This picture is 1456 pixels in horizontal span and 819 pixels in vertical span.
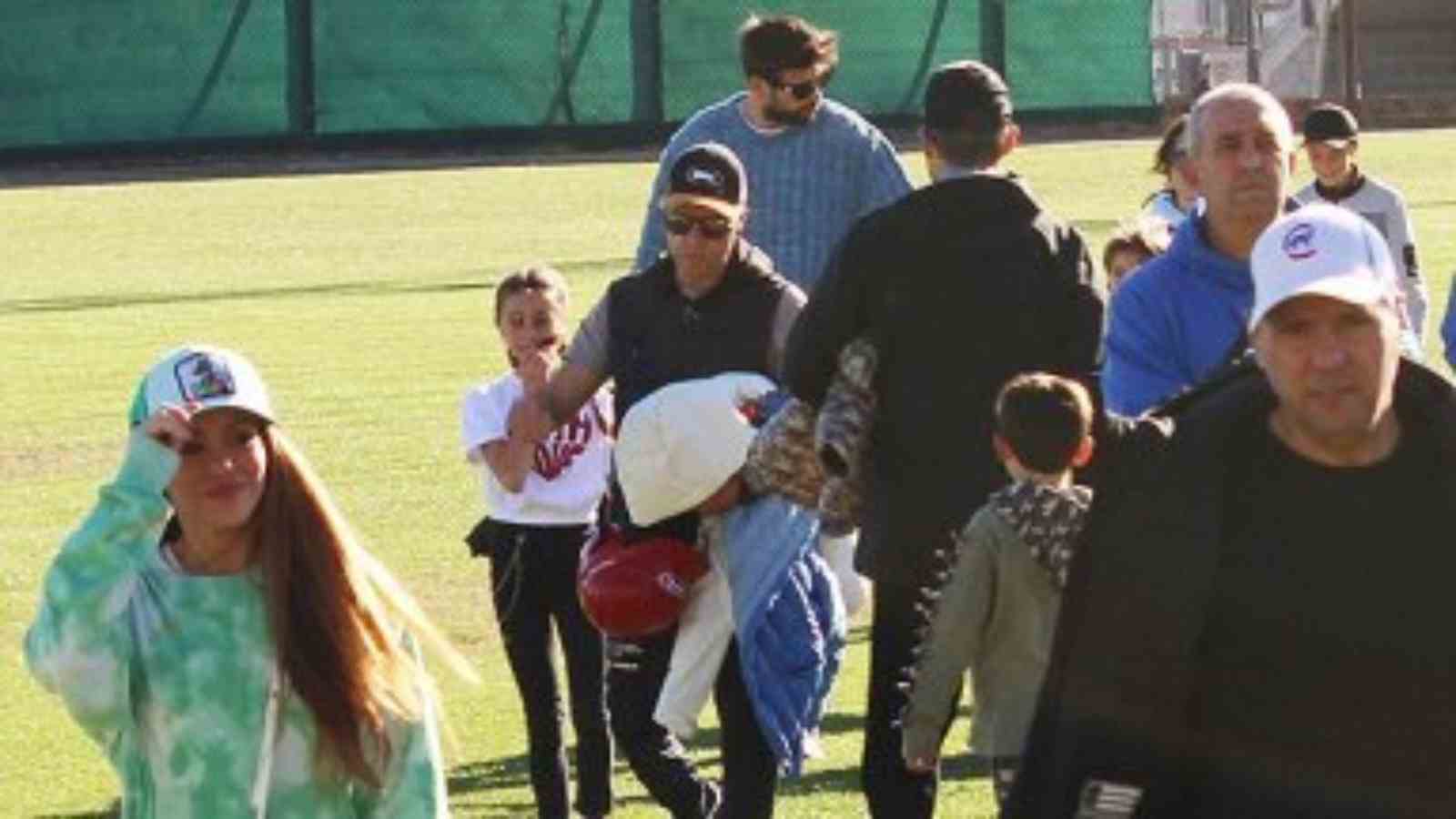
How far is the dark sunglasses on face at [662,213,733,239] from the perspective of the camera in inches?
387

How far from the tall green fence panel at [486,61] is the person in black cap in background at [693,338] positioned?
46.5m

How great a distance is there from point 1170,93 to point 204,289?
27.7 metres

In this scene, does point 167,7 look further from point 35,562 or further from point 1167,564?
point 1167,564

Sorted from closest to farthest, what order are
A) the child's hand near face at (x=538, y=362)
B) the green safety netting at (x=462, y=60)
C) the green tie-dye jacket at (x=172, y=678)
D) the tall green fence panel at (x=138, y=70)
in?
the green tie-dye jacket at (x=172, y=678) → the child's hand near face at (x=538, y=362) → the tall green fence panel at (x=138, y=70) → the green safety netting at (x=462, y=60)

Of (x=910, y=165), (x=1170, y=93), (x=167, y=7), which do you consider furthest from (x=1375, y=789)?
(x=1170, y=93)

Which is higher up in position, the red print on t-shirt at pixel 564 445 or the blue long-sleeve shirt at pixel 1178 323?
the blue long-sleeve shirt at pixel 1178 323

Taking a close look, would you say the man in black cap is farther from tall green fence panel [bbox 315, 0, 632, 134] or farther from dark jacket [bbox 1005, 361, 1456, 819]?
tall green fence panel [bbox 315, 0, 632, 134]

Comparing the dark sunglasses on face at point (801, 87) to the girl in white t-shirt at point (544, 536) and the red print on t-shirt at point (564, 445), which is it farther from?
the red print on t-shirt at point (564, 445)

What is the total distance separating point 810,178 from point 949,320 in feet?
8.14

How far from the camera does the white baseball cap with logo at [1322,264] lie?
5629 mm

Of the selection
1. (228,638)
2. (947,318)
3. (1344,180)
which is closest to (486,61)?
(1344,180)

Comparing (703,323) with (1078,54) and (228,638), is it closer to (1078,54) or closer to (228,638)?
(228,638)

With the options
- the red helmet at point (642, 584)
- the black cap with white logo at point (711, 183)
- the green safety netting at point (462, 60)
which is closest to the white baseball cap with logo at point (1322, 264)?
the black cap with white logo at point (711, 183)

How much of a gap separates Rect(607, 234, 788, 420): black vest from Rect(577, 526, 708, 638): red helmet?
378 millimetres
